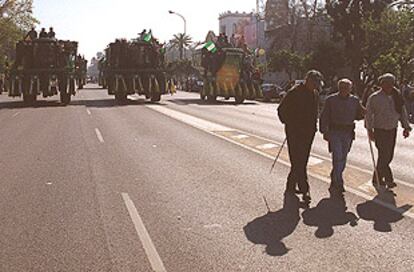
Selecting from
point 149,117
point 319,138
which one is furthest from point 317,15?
point 319,138

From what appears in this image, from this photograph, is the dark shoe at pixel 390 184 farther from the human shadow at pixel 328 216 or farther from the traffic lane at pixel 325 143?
the human shadow at pixel 328 216

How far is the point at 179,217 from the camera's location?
847cm

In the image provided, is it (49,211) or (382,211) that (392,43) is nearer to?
(382,211)

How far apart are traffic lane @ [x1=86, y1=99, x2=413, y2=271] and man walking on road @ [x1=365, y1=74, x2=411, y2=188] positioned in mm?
1013

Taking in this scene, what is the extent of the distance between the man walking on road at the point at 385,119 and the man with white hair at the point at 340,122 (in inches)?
32.6

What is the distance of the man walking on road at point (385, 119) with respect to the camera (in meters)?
10.9

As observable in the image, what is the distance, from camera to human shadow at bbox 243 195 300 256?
709cm

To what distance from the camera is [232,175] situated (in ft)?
39.7

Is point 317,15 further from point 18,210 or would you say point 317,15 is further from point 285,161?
A: point 18,210

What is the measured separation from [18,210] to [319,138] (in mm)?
12117

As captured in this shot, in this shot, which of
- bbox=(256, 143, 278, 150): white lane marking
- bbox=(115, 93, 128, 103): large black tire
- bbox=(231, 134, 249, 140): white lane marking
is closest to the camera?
bbox=(256, 143, 278, 150): white lane marking

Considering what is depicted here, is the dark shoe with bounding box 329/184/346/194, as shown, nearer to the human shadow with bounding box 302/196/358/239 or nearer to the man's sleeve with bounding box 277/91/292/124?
the human shadow with bounding box 302/196/358/239

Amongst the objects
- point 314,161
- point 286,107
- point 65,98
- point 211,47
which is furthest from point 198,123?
point 211,47

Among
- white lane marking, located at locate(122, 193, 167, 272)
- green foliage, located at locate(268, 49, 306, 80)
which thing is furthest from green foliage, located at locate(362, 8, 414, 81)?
white lane marking, located at locate(122, 193, 167, 272)
